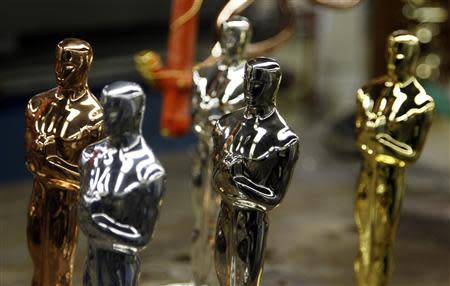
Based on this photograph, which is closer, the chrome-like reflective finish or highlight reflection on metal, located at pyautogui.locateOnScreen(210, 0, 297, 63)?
Result: the chrome-like reflective finish

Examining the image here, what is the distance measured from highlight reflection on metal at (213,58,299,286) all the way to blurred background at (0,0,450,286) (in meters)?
0.31

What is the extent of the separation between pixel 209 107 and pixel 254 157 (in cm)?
24

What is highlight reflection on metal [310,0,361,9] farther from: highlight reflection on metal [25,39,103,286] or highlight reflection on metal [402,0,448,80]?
highlight reflection on metal [402,0,448,80]

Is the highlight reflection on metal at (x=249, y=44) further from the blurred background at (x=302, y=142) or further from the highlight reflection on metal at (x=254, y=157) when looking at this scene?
the highlight reflection on metal at (x=254, y=157)

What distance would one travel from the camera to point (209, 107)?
42.0 inches

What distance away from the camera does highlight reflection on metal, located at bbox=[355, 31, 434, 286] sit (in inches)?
38.1

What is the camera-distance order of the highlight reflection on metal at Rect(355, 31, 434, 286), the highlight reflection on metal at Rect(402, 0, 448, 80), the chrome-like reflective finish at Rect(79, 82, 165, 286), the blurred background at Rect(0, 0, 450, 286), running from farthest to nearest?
1. the highlight reflection on metal at Rect(402, 0, 448, 80)
2. the blurred background at Rect(0, 0, 450, 286)
3. the highlight reflection on metal at Rect(355, 31, 434, 286)
4. the chrome-like reflective finish at Rect(79, 82, 165, 286)

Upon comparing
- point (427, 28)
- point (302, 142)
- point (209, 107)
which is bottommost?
point (302, 142)

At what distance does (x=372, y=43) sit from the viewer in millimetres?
2570

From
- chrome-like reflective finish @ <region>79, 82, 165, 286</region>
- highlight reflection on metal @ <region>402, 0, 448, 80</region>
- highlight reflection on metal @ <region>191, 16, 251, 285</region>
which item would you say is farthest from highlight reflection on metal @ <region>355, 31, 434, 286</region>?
highlight reflection on metal @ <region>402, 0, 448, 80</region>

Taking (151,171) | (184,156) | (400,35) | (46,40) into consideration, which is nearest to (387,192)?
(400,35)

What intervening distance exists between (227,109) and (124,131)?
11.2 inches

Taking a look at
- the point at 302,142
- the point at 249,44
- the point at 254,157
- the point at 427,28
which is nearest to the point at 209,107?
the point at 249,44

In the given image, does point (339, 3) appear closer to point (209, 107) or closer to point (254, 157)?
point (209, 107)
